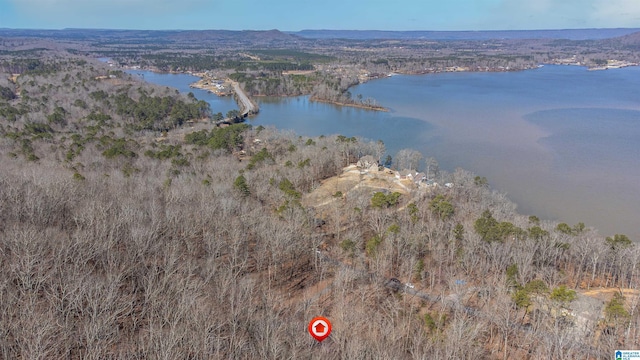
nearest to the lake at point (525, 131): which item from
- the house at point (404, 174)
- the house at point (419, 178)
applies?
the house at point (419, 178)

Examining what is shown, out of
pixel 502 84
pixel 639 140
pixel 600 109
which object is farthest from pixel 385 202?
pixel 502 84

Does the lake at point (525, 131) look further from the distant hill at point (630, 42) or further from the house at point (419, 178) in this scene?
the distant hill at point (630, 42)

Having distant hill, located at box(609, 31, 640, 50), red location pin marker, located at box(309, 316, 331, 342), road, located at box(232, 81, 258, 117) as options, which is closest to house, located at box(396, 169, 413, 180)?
red location pin marker, located at box(309, 316, 331, 342)

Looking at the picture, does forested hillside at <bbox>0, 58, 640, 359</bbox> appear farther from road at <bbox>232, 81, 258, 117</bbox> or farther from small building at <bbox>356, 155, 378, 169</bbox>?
road at <bbox>232, 81, 258, 117</bbox>

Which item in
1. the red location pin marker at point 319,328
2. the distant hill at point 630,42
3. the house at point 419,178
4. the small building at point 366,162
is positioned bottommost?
the red location pin marker at point 319,328

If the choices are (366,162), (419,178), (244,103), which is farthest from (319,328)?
(244,103)
